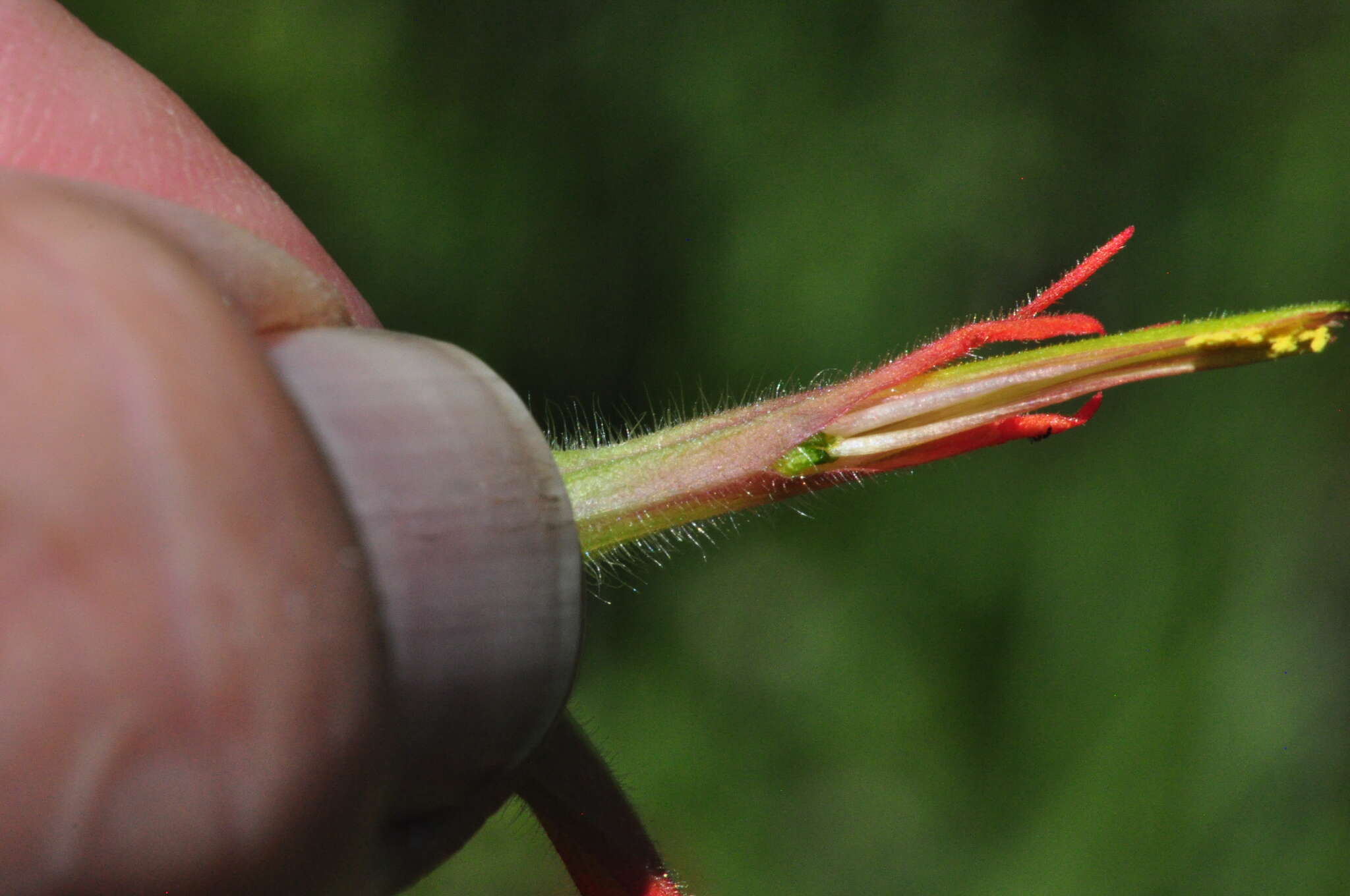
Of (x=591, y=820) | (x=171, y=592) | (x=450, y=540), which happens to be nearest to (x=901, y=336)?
(x=591, y=820)

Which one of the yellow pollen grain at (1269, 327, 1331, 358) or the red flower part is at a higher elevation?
the yellow pollen grain at (1269, 327, 1331, 358)

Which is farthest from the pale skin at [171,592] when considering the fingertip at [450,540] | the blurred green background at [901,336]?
the blurred green background at [901,336]

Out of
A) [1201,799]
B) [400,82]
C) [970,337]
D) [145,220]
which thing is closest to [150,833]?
[145,220]

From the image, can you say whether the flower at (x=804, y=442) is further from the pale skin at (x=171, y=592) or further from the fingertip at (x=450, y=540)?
the pale skin at (x=171, y=592)

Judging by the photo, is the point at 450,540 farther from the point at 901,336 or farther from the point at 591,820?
the point at 901,336

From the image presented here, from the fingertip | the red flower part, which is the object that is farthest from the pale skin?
the red flower part

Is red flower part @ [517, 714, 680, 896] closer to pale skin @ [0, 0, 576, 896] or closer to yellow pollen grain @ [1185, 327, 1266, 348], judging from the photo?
pale skin @ [0, 0, 576, 896]
